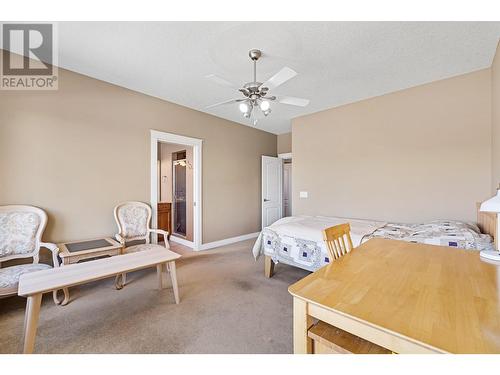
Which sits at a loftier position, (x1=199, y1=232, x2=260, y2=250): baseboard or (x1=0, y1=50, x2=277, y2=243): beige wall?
(x1=0, y1=50, x2=277, y2=243): beige wall

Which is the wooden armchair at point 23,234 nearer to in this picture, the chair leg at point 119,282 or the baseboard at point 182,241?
the chair leg at point 119,282

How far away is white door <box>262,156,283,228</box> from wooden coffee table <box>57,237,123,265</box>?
327cm

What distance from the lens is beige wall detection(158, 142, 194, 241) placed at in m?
4.54

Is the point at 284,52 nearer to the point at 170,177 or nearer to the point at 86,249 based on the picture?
the point at 86,249

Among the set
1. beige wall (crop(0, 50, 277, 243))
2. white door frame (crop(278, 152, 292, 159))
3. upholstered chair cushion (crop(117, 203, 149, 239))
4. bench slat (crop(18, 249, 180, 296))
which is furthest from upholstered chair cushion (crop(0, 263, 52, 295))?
white door frame (crop(278, 152, 292, 159))

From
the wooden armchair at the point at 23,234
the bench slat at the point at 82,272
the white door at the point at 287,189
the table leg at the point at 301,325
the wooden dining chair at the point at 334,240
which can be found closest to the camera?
the table leg at the point at 301,325

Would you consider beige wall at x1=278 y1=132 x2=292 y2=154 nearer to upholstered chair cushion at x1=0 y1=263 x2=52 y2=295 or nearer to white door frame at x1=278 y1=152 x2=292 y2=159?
white door frame at x1=278 y1=152 x2=292 y2=159

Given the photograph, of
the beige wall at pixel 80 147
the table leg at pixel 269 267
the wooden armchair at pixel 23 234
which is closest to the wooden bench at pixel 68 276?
the wooden armchair at pixel 23 234

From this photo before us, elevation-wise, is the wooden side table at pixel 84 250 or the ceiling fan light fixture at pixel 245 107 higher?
the ceiling fan light fixture at pixel 245 107

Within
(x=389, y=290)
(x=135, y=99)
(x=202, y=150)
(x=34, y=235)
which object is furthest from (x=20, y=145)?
(x=389, y=290)

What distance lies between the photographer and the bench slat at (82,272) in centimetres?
160

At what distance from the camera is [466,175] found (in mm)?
2766

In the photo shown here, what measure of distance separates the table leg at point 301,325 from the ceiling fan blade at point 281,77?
1707 mm

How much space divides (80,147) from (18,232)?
114cm
